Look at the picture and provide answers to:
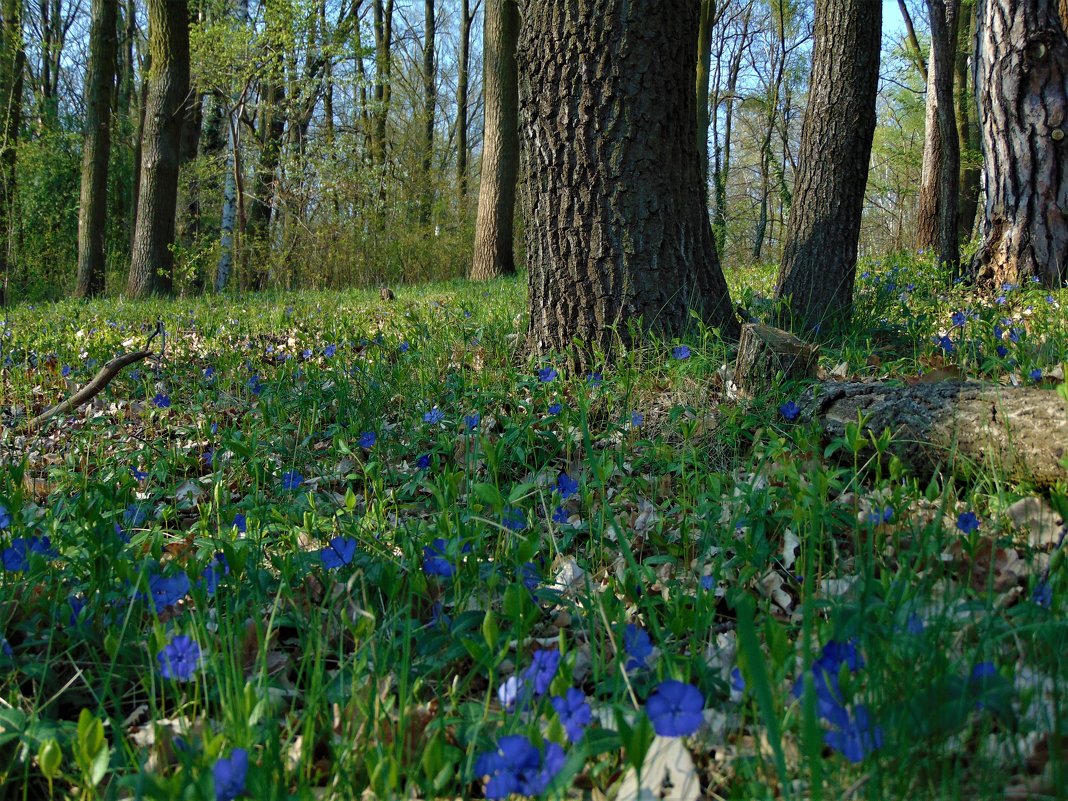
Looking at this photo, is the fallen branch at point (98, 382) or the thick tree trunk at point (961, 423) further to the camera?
the fallen branch at point (98, 382)

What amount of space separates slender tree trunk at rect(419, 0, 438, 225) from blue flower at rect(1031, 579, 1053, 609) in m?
15.9

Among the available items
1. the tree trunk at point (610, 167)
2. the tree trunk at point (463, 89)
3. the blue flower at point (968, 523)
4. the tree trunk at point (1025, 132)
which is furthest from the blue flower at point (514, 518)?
the tree trunk at point (463, 89)

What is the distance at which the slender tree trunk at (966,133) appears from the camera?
14.0 m

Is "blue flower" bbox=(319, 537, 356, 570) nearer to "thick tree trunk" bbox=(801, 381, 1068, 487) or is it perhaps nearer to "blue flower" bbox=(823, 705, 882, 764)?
"blue flower" bbox=(823, 705, 882, 764)

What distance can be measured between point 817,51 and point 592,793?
482 cm

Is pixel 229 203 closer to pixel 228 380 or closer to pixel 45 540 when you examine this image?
pixel 228 380

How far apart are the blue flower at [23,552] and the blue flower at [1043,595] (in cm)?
207

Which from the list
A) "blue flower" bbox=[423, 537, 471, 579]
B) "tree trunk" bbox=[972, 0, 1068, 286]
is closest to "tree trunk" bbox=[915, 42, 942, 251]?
"tree trunk" bbox=[972, 0, 1068, 286]

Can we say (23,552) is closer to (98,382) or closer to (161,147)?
(98,382)

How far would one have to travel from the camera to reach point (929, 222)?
9.59 m

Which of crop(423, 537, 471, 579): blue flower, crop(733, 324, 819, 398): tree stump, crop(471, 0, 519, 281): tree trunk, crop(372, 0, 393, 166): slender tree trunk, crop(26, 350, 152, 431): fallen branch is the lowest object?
crop(423, 537, 471, 579): blue flower

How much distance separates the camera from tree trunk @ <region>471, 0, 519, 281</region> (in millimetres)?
11523

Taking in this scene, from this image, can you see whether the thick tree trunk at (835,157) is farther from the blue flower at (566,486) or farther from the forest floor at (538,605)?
the blue flower at (566,486)

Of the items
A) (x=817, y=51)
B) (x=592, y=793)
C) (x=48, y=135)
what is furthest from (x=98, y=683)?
(x=48, y=135)
